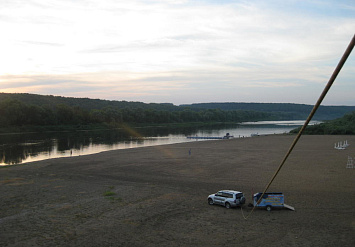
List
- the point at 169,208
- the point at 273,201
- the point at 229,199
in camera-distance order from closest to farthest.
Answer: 1. the point at 273,201
2. the point at 229,199
3. the point at 169,208

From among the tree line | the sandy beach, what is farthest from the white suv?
the tree line

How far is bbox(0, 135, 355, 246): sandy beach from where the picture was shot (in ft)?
53.7

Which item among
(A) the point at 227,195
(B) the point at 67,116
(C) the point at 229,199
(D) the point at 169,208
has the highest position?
(B) the point at 67,116

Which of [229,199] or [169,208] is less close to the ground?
[229,199]

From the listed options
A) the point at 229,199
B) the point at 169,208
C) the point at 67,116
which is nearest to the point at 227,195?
the point at 229,199

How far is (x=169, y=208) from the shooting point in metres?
21.5

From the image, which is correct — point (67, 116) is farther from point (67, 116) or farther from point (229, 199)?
point (229, 199)

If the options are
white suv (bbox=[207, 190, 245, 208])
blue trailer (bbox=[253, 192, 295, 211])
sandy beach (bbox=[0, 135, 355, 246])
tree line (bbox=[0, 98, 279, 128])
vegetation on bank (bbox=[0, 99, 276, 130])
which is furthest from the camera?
tree line (bbox=[0, 98, 279, 128])

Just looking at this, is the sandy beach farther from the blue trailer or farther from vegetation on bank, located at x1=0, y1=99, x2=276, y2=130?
vegetation on bank, located at x1=0, y1=99, x2=276, y2=130

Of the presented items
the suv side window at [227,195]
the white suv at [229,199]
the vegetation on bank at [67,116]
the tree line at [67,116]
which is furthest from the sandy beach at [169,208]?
the tree line at [67,116]

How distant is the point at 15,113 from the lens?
352 ft

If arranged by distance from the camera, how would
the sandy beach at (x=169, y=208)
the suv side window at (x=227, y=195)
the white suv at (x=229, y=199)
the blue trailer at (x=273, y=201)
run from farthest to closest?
the suv side window at (x=227, y=195) → the white suv at (x=229, y=199) → the blue trailer at (x=273, y=201) → the sandy beach at (x=169, y=208)

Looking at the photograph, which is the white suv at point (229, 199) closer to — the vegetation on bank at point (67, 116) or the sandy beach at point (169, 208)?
the sandy beach at point (169, 208)

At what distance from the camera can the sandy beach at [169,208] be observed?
16359mm
